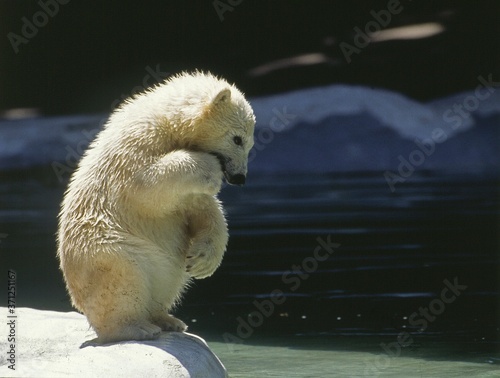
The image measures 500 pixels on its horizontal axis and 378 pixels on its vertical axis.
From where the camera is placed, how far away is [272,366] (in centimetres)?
563

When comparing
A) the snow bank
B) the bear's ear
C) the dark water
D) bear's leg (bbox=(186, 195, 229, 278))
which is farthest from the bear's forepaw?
the snow bank

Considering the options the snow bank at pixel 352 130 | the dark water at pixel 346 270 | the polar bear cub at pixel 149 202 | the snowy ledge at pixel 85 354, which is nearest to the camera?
the snowy ledge at pixel 85 354

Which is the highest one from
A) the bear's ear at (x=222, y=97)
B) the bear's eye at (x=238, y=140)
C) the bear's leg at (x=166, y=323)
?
the bear's ear at (x=222, y=97)

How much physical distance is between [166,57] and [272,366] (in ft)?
33.3

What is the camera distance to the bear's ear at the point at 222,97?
13.8 ft

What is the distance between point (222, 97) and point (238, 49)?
37.9 feet

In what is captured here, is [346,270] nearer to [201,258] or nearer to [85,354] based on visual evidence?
[201,258]

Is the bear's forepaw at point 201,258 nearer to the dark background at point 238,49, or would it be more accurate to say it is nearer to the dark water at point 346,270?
the dark water at point 346,270

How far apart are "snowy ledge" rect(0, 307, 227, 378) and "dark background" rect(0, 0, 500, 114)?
10.2 m

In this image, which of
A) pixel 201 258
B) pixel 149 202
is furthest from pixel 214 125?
pixel 201 258

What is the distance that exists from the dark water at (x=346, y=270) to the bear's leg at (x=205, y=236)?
2.00 meters

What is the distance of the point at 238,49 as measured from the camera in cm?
1562

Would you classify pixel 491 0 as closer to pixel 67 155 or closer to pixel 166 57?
pixel 166 57

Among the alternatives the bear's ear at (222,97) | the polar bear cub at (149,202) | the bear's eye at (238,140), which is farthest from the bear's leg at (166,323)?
the bear's ear at (222,97)
